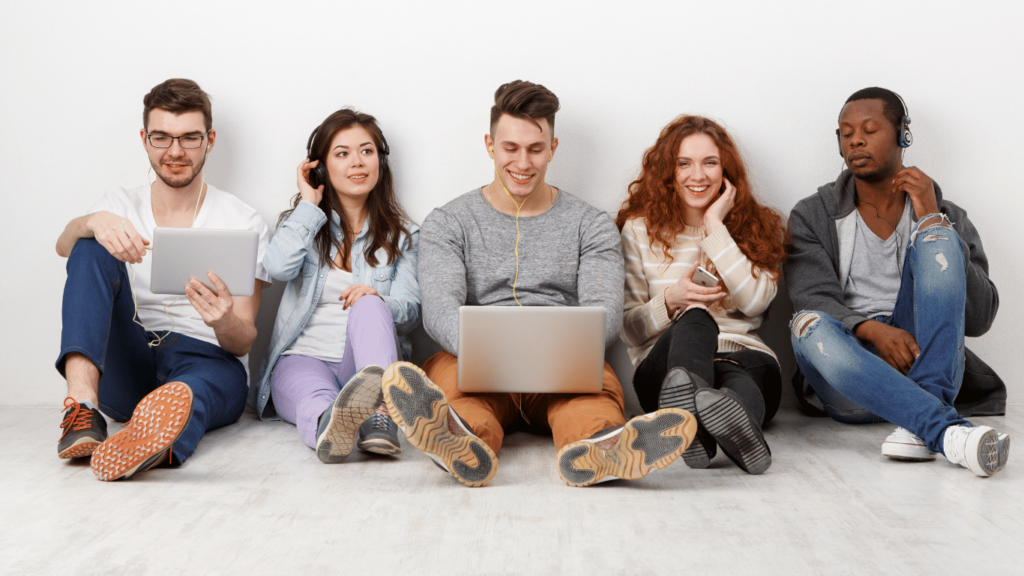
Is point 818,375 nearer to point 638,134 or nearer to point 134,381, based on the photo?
point 638,134

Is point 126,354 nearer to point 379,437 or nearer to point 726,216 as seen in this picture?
point 379,437

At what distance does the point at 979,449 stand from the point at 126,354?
222 centimetres

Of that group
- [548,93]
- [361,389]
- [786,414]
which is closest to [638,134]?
[548,93]

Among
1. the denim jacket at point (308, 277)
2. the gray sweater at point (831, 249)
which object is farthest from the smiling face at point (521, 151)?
the gray sweater at point (831, 249)

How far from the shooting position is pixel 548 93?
2371 mm

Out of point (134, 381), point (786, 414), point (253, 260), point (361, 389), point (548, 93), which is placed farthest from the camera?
point (786, 414)

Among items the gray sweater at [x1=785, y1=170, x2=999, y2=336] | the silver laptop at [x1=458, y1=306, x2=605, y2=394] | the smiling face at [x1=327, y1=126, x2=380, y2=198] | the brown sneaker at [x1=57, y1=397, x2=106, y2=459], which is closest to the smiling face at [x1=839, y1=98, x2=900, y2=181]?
the gray sweater at [x1=785, y1=170, x2=999, y2=336]

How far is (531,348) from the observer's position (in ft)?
6.00

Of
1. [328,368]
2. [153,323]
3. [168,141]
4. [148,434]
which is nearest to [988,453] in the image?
[328,368]

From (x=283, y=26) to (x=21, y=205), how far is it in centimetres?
113

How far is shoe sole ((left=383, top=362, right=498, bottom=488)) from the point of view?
159 cm

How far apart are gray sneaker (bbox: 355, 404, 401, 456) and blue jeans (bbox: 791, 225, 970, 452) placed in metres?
1.18

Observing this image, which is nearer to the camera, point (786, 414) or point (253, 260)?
point (253, 260)

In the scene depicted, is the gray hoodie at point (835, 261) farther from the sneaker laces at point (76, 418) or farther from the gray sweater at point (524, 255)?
the sneaker laces at point (76, 418)
